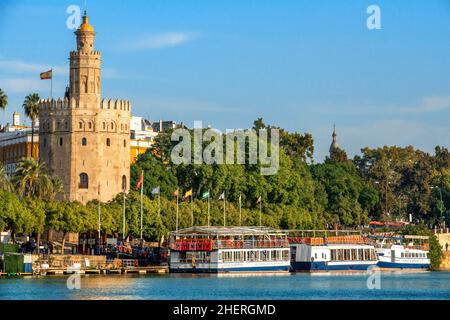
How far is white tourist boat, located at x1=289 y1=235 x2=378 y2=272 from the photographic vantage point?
11381cm

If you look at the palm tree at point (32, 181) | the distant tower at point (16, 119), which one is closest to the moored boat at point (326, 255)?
the palm tree at point (32, 181)

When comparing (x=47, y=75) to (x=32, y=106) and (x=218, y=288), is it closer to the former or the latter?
(x=32, y=106)

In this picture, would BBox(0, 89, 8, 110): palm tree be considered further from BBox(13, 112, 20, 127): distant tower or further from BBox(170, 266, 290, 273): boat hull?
BBox(13, 112, 20, 127): distant tower

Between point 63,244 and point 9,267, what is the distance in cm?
1315

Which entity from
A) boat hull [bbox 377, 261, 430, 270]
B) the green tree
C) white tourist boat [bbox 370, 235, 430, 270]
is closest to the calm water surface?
boat hull [bbox 377, 261, 430, 270]

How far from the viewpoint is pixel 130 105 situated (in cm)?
13375

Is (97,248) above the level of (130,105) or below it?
below

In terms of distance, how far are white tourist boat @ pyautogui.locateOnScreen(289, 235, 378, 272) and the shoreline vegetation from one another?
11301mm

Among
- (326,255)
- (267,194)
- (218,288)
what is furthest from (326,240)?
(218,288)

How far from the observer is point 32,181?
376 ft

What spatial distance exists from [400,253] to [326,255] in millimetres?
12866

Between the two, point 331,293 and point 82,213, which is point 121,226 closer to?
point 82,213

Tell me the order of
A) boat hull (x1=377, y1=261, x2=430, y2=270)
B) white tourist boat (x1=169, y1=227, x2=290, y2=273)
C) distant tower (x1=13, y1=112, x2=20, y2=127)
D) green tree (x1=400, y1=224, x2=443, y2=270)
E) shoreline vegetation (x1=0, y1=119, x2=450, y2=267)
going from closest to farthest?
white tourist boat (x1=169, y1=227, x2=290, y2=273) → shoreline vegetation (x1=0, y1=119, x2=450, y2=267) → boat hull (x1=377, y1=261, x2=430, y2=270) → green tree (x1=400, y1=224, x2=443, y2=270) → distant tower (x1=13, y1=112, x2=20, y2=127)
